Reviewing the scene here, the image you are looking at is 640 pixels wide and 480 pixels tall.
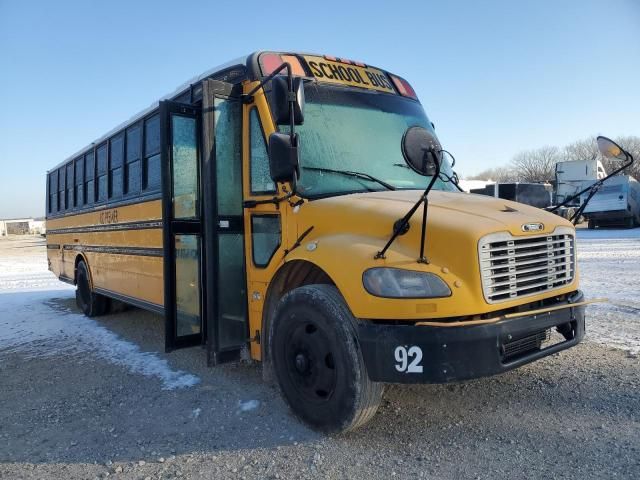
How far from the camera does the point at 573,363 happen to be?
467cm

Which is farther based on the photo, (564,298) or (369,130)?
(369,130)

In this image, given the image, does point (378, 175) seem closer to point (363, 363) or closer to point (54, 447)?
point (363, 363)

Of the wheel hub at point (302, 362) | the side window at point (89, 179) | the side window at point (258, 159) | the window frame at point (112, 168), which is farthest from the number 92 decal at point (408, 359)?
the side window at point (89, 179)

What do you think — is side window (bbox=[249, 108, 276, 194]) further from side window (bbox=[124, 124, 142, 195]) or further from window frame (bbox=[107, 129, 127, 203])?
window frame (bbox=[107, 129, 127, 203])

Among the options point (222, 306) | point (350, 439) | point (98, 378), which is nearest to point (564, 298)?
point (350, 439)

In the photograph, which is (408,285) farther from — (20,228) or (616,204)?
(20,228)

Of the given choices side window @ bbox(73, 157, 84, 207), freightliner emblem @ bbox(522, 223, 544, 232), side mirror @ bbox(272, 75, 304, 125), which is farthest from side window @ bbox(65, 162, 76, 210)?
freightliner emblem @ bbox(522, 223, 544, 232)

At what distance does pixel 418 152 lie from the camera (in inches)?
172

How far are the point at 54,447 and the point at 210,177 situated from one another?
7.39 feet

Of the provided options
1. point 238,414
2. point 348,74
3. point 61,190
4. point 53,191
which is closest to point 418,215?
point 348,74

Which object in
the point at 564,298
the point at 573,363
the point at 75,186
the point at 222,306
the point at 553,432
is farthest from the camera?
the point at 75,186

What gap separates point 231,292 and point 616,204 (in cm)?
2726

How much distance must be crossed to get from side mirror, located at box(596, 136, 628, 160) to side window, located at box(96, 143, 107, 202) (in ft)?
19.7

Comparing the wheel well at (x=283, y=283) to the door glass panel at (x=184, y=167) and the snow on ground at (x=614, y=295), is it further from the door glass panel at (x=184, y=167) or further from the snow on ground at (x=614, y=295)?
the snow on ground at (x=614, y=295)
